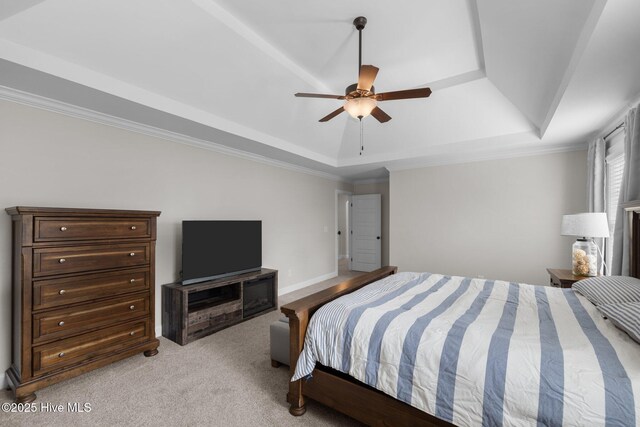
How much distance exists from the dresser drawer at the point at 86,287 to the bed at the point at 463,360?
1.67 m

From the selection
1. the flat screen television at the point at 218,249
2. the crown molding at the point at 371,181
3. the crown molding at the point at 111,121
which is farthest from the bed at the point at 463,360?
the crown molding at the point at 371,181

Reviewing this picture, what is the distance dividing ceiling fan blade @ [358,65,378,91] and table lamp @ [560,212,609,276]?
2542mm

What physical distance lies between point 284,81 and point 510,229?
3.92 meters

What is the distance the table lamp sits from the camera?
9.09 ft

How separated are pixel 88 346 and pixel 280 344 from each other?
1.58 m

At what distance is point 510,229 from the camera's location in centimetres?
437

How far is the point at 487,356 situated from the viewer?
1.37 m

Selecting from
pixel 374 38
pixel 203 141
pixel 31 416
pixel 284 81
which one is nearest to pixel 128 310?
pixel 31 416

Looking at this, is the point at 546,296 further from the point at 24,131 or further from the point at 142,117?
the point at 24,131

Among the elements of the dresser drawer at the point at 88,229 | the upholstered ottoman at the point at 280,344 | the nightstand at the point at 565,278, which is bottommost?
the upholstered ottoman at the point at 280,344

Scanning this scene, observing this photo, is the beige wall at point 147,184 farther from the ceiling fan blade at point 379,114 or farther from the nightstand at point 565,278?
the nightstand at point 565,278

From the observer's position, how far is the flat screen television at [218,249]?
329 cm

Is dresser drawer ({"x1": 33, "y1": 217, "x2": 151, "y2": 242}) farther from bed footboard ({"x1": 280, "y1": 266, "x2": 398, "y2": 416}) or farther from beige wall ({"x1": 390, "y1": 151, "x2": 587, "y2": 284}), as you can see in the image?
beige wall ({"x1": 390, "y1": 151, "x2": 587, "y2": 284})

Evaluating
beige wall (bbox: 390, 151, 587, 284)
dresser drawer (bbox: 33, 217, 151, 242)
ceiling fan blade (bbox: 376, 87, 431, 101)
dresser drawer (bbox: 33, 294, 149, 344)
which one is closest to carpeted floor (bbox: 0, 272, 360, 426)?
dresser drawer (bbox: 33, 294, 149, 344)
